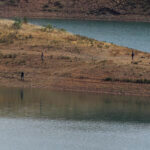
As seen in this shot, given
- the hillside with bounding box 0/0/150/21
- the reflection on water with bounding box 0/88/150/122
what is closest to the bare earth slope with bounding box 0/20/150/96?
the reflection on water with bounding box 0/88/150/122

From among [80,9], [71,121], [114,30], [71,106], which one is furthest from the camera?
[80,9]

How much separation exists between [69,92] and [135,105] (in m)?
7.22

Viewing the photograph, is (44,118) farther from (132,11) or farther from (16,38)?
(132,11)

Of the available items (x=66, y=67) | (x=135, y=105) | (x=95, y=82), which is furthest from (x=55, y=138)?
(x=66, y=67)

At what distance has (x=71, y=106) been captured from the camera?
57844 mm

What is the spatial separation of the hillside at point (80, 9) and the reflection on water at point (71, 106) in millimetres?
72464

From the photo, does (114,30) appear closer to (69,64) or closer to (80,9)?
(80,9)

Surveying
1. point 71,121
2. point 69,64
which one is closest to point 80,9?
point 69,64

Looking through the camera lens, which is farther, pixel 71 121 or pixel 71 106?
pixel 71 106

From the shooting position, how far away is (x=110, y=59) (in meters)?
70.3

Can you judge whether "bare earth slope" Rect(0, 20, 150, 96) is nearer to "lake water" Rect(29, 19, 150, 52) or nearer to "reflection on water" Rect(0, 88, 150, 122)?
"reflection on water" Rect(0, 88, 150, 122)

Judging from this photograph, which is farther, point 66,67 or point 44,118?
point 66,67

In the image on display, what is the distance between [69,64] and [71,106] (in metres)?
11.8

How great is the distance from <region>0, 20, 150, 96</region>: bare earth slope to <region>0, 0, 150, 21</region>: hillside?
52.8 m
